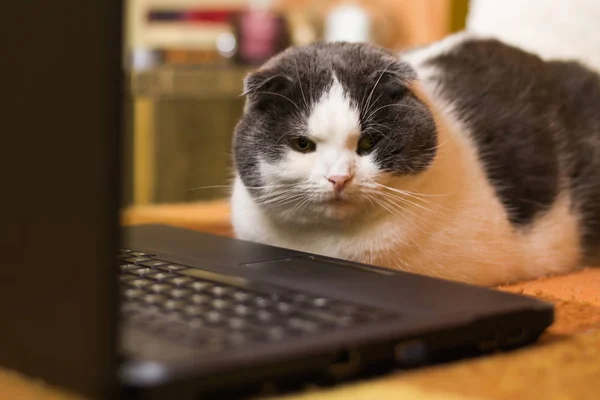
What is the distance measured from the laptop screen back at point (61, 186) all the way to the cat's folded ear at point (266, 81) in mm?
606

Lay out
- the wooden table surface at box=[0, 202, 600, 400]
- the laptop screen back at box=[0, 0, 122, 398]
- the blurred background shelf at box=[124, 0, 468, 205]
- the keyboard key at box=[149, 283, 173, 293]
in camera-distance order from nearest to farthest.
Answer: the laptop screen back at box=[0, 0, 122, 398] → the wooden table surface at box=[0, 202, 600, 400] → the keyboard key at box=[149, 283, 173, 293] → the blurred background shelf at box=[124, 0, 468, 205]

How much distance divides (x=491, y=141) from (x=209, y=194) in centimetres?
159

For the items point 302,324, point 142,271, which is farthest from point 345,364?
point 142,271

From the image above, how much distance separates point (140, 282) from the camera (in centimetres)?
68

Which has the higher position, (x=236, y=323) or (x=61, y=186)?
(x=61, y=186)

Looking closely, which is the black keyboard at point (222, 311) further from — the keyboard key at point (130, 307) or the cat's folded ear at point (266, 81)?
the cat's folded ear at point (266, 81)

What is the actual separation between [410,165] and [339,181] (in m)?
0.12

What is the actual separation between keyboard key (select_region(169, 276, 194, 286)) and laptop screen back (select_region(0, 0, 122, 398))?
18cm

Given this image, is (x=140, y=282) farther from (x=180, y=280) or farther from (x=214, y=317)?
(x=214, y=317)

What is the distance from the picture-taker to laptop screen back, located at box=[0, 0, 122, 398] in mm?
426

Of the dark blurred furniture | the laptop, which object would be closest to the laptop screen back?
the laptop

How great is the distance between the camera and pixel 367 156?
3.44 ft

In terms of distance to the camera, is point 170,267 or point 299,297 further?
point 170,267

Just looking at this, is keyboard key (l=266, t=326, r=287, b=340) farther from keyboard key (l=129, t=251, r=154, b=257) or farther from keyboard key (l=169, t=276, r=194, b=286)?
keyboard key (l=129, t=251, r=154, b=257)
